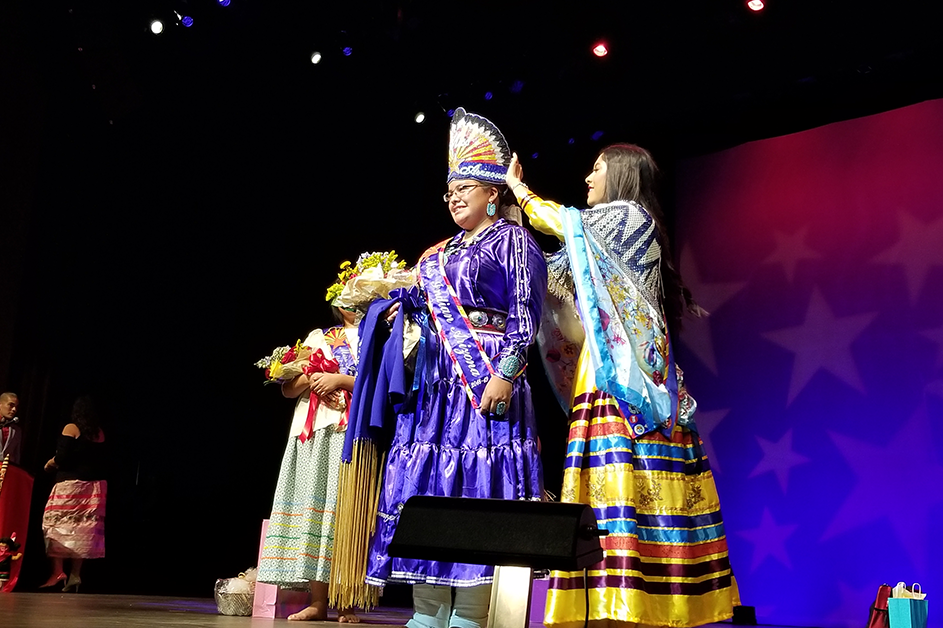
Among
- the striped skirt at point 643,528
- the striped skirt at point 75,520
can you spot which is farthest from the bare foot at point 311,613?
the striped skirt at point 75,520

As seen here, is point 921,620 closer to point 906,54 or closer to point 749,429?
point 749,429

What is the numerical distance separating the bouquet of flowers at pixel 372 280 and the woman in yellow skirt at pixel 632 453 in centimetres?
114

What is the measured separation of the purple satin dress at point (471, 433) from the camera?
280cm

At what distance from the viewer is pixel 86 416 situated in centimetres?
623

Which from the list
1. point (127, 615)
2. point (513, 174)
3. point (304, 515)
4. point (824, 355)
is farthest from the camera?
point (824, 355)

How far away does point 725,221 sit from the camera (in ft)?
20.8

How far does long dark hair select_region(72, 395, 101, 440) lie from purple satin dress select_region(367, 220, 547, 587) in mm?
3892

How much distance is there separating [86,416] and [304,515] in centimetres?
246

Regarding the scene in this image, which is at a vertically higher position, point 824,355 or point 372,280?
point 824,355

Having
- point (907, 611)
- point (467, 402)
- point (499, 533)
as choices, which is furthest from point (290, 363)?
point (907, 611)

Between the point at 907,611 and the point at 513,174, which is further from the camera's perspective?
the point at 907,611

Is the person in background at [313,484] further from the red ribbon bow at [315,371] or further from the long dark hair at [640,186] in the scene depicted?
the long dark hair at [640,186]

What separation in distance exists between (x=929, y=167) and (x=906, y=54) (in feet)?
2.11

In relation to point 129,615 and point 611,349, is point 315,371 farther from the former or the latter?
point 611,349
